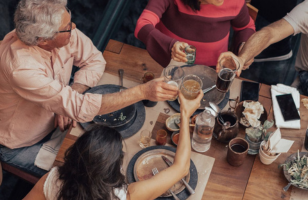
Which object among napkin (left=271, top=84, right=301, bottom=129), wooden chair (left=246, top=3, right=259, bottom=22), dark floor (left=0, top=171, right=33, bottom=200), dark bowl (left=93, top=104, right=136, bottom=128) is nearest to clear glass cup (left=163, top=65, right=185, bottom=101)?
dark bowl (left=93, top=104, right=136, bottom=128)

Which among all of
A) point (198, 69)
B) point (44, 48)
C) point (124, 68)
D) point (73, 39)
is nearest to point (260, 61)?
point (198, 69)

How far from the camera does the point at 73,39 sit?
7.14 feet

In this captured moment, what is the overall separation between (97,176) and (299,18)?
1.82 metres

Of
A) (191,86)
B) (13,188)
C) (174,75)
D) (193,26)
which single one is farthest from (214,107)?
(13,188)

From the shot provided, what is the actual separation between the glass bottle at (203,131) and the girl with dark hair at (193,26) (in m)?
0.46

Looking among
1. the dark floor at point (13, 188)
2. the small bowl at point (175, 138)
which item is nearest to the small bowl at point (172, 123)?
the small bowl at point (175, 138)

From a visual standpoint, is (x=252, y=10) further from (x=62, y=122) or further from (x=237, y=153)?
(x=62, y=122)

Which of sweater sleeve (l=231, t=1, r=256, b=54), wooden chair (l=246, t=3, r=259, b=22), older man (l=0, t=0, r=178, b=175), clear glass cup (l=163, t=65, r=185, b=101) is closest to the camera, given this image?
older man (l=0, t=0, r=178, b=175)

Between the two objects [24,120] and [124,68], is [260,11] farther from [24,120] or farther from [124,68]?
[24,120]

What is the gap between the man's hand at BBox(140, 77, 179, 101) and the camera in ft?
5.83

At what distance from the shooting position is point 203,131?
1760mm

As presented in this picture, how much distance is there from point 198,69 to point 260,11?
1.68 m

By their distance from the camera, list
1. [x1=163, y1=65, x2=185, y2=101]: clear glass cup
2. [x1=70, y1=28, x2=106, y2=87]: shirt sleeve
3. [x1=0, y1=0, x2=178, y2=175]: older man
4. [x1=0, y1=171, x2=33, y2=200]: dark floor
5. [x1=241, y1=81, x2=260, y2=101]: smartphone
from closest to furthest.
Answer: [x1=0, y1=0, x2=178, y2=175]: older man → [x1=163, y1=65, x2=185, y2=101]: clear glass cup → [x1=241, y1=81, x2=260, y2=101]: smartphone → [x1=70, y1=28, x2=106, y2=87]: shirt sleeve → [x1=0, y1=171, x2=33, y2=200]: dark floor

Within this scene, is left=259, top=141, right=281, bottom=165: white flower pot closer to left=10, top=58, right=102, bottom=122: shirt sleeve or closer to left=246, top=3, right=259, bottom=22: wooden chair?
left=10, top=58, right=102, bottom=122: shirt sleeve
